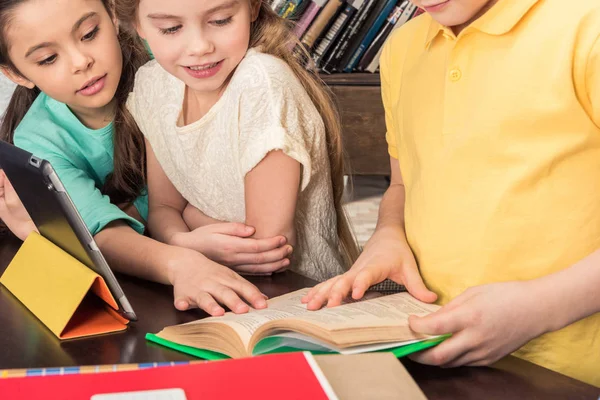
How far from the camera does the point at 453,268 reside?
83cm

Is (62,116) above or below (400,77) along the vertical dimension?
below

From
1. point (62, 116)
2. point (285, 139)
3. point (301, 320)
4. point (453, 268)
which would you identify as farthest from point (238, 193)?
point (301, 320)

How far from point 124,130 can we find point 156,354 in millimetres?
602

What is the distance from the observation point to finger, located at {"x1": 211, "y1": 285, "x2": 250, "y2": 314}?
795mm

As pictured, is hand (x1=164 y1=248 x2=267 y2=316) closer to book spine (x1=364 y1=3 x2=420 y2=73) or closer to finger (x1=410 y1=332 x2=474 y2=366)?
finger (x1=410 y1=332 x2=474 y2=366)

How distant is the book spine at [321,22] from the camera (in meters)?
2.57

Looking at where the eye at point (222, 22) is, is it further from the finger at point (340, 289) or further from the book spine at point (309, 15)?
the book spine at point (309, 15)

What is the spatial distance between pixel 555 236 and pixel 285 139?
388mm

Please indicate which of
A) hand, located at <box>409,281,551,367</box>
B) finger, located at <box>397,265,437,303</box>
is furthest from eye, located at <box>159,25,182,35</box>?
hand, located at <box>409,281,551,367</box>

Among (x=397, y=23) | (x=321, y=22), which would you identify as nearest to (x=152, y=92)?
(x=321, y=22)

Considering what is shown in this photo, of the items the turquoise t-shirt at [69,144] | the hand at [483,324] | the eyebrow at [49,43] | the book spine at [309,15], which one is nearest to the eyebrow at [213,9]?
the eyebrow at [49,43]

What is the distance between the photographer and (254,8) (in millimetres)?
1093

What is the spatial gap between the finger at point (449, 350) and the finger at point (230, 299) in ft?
0.74

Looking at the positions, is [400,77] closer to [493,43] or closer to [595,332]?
[493,43]
